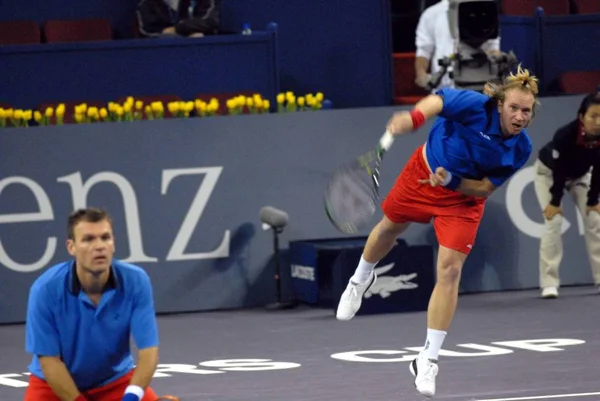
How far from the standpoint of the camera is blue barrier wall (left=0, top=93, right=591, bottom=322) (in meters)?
13.0

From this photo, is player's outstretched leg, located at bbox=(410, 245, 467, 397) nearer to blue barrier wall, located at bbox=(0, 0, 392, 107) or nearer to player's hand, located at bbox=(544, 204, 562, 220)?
player's hand, located at bbox=(544, 204, 562, 220)

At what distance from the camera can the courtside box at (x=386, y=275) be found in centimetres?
1270

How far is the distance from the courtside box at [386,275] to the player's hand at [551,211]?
1.17 m

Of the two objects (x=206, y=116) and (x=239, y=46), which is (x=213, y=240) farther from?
(x=239, y=46)

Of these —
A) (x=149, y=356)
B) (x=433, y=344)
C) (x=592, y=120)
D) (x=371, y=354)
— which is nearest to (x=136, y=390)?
(x=149, y=356)

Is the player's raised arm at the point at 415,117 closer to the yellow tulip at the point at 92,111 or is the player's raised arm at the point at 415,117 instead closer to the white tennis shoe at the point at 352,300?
the white tennis shoe at the point at 352,300

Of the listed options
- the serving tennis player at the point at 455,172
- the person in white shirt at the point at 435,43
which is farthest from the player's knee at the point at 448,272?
the person in white shirt at the point at 435,43

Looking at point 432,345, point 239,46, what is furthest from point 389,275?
point 432,345

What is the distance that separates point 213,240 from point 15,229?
71.3 inches

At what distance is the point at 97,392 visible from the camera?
6.80m

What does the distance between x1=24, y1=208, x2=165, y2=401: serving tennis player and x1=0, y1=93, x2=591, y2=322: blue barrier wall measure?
21.1 ft

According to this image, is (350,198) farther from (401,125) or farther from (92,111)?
(92,111)

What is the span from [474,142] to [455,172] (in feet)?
0.76

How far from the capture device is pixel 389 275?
12.8 m
